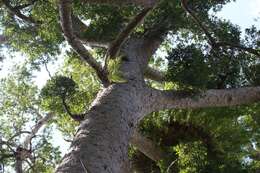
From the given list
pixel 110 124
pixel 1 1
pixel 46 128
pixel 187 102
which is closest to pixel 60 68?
pixel 46 128

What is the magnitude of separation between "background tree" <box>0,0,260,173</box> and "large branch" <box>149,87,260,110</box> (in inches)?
0.6

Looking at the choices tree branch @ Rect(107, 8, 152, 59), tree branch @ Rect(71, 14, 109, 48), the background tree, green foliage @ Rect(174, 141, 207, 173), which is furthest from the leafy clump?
green foliage @ Rect(174, 141, 207, 173)

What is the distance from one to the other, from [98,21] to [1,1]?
5.74 feet

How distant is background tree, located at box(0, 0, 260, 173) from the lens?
5820 millimetres

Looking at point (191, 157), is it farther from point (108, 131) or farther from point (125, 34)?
point (108, 131)

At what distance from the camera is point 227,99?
707cm

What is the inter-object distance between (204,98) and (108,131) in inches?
106

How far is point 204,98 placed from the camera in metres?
6.90

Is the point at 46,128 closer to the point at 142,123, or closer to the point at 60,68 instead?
the point at 60,68

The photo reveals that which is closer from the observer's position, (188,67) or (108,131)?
(108,131)

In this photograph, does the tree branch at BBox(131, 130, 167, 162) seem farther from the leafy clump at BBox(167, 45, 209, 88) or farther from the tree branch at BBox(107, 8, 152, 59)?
the tree branch at BBox(107, 8, 152, 59)

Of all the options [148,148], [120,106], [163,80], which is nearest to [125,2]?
[120,106]

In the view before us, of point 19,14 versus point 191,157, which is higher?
point 19,14

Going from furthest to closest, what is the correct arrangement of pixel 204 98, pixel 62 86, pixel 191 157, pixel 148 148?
1. pixel 148 148
2. pixel 191 157
3. pixel 204 98
4. pixel 62 86
